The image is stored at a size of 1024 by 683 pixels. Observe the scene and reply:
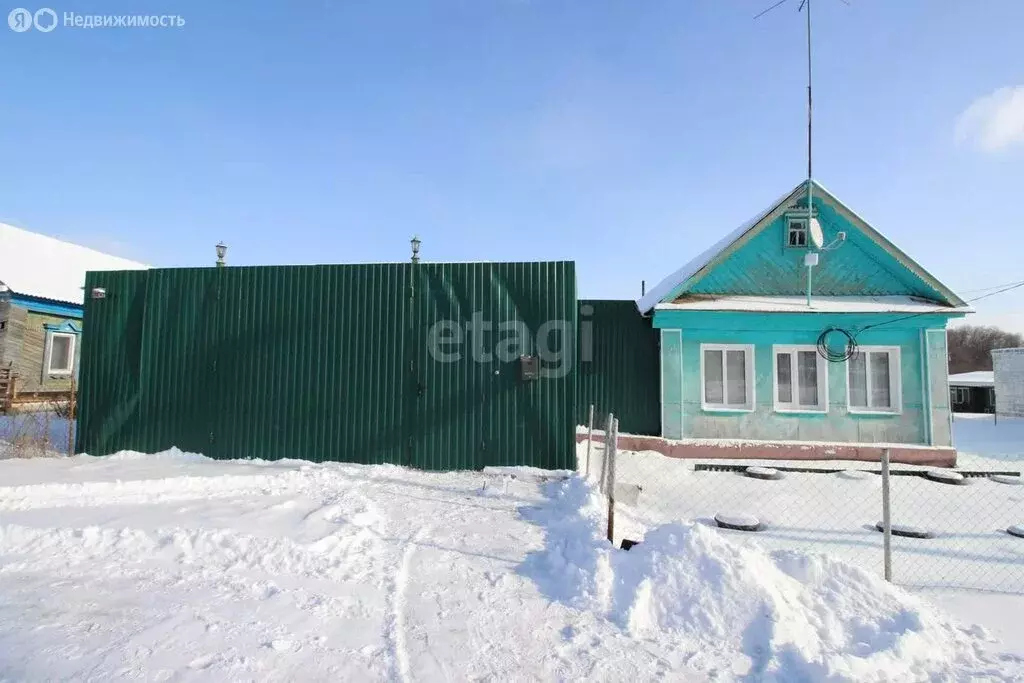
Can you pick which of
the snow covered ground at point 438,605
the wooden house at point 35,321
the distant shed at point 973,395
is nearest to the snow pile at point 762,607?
the snow covered ground at point 438,605

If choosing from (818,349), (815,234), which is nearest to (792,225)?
(815,234)

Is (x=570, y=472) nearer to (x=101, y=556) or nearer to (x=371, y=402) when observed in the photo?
(x=371, y=402)

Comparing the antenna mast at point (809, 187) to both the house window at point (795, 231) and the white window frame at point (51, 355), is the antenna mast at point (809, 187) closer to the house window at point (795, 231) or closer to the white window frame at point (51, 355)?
the house window at point (795, 231)

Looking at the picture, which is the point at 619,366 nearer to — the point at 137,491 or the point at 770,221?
the point at 770,221

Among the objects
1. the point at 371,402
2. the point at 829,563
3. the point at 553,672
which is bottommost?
the point at 553,672

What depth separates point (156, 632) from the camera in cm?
331

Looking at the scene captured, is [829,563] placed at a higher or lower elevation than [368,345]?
lower

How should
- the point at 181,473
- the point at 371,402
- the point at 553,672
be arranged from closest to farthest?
the point at 553,672 → the point at 181,473 → the point at 371,402

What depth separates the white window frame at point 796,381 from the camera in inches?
429

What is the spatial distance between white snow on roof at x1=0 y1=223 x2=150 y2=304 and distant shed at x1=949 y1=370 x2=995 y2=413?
43413 millimetres

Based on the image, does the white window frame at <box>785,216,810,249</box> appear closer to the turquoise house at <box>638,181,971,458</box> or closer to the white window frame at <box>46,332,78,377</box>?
the turquoise house at <box>638,181,971,458</box>

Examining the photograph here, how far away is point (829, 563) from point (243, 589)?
4.88 metres

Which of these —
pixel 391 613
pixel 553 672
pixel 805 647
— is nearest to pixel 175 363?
pixel 391 613

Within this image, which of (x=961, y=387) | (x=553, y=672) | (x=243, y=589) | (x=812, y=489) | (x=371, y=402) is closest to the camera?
(x=553, y=672)
